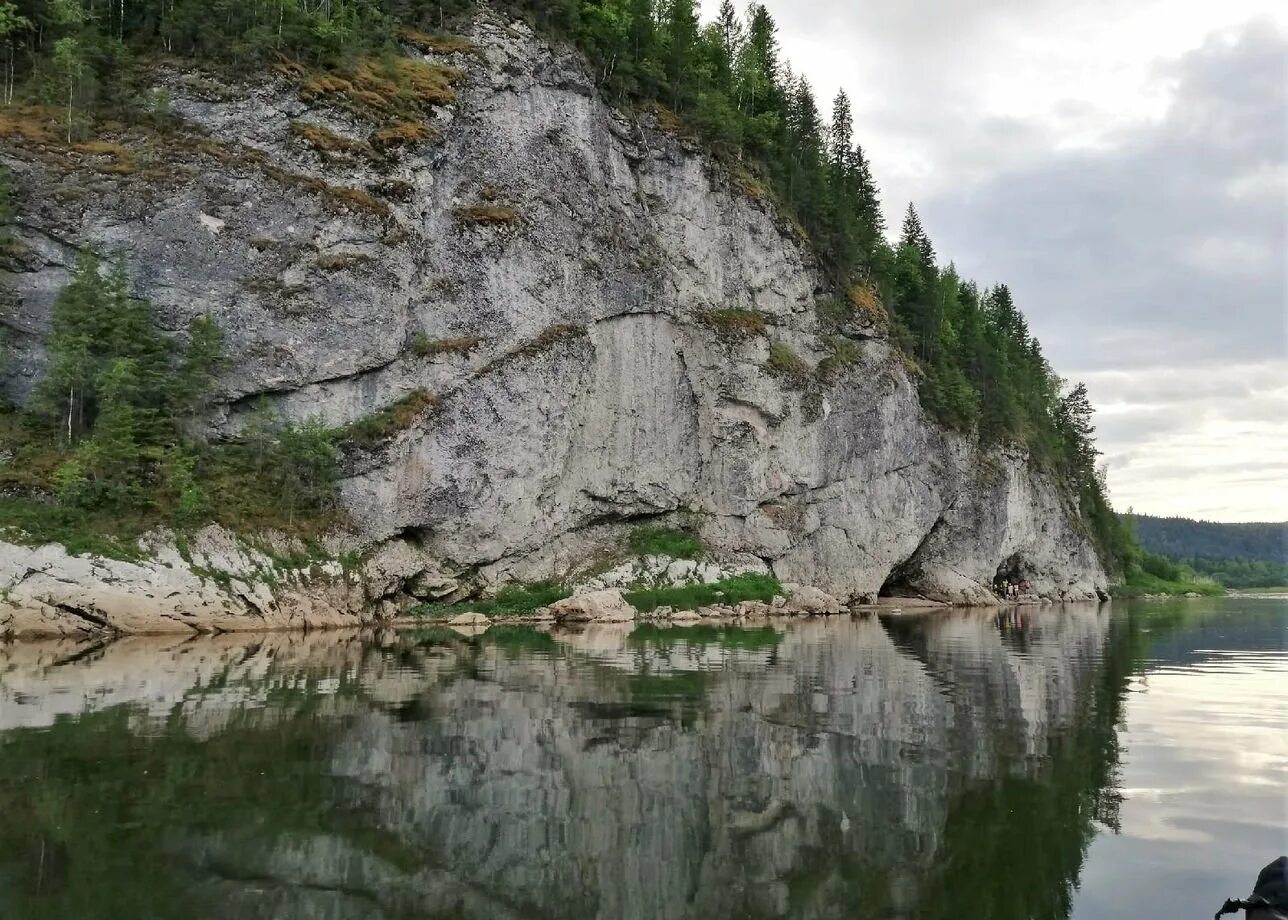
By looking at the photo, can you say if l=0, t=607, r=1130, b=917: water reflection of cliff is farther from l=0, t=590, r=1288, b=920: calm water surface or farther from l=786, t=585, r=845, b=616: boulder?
l=786, t=585, r=845, b=616: boulder

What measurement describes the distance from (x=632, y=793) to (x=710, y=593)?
121ft

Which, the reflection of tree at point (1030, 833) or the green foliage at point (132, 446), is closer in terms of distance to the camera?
the reflection of tree at point (1030, 833)

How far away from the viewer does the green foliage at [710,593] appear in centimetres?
4466

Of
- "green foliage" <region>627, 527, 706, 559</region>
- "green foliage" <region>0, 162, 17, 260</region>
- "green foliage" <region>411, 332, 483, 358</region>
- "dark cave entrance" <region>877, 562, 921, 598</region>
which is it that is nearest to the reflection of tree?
"green foliage" <region>411, 332, 483, 358</region>

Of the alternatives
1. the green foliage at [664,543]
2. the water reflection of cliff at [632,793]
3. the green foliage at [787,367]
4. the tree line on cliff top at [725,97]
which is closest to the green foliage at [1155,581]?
the tree line on cliff top at [725,97]

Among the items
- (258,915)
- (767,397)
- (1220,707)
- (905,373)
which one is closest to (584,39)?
(767,397)

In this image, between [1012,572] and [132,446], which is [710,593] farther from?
[1012,572]

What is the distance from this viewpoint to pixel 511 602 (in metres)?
42.0

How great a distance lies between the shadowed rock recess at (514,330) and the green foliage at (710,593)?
2.99 m

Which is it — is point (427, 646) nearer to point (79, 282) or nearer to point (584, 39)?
point (79, 282)

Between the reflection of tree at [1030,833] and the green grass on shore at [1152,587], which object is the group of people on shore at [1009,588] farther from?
the reflection of tree at [1030,833]

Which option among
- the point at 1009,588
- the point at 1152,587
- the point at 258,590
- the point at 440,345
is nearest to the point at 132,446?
the point at 258,590

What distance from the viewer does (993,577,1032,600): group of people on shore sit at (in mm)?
75688

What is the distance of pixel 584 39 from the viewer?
5434 centimetres
